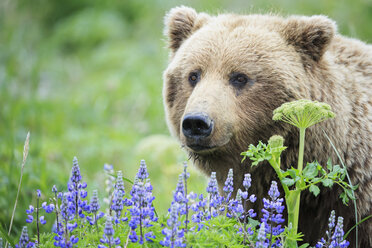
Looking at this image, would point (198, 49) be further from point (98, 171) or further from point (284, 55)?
point (98, 171)

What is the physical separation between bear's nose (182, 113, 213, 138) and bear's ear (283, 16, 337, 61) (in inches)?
43.1

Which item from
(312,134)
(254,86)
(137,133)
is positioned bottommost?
(312,134)

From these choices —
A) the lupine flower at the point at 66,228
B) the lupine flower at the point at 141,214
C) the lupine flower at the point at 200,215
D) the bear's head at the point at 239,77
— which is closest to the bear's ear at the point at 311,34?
the bear's head at the point at 239,77

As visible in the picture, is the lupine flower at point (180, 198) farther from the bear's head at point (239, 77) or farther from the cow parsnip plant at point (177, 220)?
the bear's head at point (239, 77)

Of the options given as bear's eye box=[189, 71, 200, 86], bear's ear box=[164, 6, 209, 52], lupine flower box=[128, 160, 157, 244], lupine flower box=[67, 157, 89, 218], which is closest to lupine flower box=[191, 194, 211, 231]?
lupine flower box=[128, 160, 157, 244]

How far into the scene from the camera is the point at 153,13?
12.8 metres

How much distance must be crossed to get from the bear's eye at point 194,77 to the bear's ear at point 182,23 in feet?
1.93

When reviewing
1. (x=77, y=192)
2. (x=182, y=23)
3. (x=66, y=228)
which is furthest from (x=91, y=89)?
(x=66, y=228)

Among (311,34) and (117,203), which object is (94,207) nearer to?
(117,203)

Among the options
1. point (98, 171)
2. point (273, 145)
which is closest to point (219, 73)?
point (273, 145)

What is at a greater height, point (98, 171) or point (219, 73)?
point (98, 171)

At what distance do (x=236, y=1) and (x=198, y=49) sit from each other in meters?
8.67

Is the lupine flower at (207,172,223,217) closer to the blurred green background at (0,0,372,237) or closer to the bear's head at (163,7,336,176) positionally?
the bear's head at (163,7,336,176)

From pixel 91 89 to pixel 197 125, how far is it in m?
6.64
